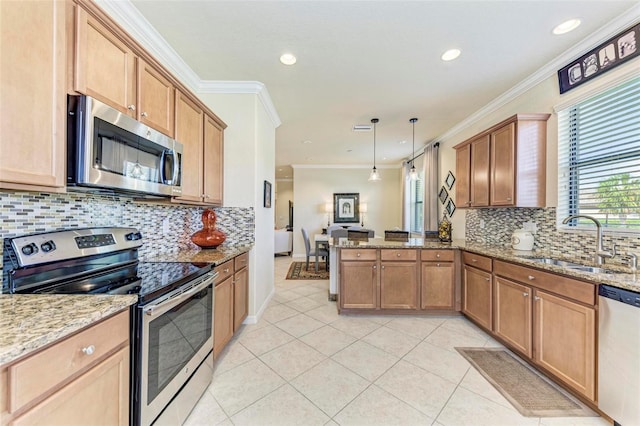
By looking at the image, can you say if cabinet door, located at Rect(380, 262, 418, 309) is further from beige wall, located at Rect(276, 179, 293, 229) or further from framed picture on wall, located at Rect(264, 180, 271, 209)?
beige wall, located at Rect(276, 179, 293, 229)

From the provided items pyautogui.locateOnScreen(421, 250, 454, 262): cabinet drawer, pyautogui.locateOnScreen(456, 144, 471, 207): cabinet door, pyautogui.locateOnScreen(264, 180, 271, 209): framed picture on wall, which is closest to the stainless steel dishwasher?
pyautogui.locateOnScreen(421, 250, 454, 262): cabinet drawer

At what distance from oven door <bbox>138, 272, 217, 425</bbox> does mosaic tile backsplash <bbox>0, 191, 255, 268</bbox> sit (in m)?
0.81

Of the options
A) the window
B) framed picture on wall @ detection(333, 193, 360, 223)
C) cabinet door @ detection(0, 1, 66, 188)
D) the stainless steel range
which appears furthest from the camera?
framed picture on wall @ detection(333, 193, 360, 223)

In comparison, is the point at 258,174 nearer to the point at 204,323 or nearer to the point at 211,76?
the point at 211,76

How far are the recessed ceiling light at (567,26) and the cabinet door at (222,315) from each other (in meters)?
3.39

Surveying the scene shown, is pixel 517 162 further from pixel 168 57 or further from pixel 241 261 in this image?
pixel 168 57

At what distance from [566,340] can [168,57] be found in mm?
3920

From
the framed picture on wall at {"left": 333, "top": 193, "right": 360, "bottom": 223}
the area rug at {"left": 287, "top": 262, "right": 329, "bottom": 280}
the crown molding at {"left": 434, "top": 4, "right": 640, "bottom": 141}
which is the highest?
the crown molding at {"left": 434, "top": 4, "right": 640, "bottom": 141}

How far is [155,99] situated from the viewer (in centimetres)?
178

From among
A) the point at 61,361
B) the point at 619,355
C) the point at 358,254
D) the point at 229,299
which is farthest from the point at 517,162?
the point at 61,361

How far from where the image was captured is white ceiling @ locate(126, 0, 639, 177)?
1.78m

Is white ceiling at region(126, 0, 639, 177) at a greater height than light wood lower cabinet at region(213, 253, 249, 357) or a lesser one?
greater

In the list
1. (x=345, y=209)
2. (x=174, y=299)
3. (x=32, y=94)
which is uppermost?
(x=32, y=94)

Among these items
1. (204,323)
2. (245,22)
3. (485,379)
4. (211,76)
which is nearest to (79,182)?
(204,323)
